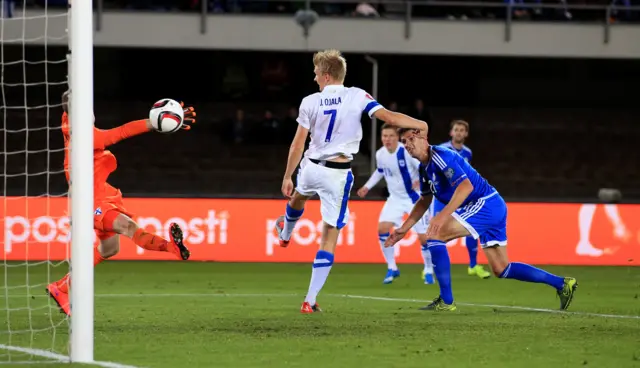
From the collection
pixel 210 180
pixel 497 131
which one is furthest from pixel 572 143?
pixel 210 180

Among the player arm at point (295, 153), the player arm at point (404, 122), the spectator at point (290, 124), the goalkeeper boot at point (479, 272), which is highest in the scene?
the player arm at point (404, 122)

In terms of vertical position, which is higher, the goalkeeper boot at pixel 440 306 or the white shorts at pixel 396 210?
the white shorts at pixel 396 210

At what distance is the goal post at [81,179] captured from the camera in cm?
747

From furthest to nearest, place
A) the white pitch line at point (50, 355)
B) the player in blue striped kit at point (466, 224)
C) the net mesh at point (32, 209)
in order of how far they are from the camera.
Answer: the player in blue striped kit at point (466, 224), the net mesh at point (32, 209), the white pitch line at point (50, 355)

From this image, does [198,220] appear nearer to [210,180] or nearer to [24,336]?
[210,180]

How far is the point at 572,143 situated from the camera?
1240 inches

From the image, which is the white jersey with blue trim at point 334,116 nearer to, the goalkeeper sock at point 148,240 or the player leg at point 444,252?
the player leg at point 444,252

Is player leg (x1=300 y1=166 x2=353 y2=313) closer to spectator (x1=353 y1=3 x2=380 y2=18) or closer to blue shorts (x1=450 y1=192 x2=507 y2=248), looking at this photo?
blue shorts (x1=450 y1=192 x2=507 y2=248)

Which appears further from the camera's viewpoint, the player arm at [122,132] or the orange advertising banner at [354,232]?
the orange advertising banner at [354,232]

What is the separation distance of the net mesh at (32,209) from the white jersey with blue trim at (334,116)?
2.26 metres

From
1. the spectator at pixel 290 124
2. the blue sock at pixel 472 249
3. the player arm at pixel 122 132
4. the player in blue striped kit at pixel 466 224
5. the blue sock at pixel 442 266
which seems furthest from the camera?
the spectator at pixel 290 124

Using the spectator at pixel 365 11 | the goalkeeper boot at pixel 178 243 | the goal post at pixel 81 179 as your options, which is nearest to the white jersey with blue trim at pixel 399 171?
the goalkeeper boot at pixel 178 243

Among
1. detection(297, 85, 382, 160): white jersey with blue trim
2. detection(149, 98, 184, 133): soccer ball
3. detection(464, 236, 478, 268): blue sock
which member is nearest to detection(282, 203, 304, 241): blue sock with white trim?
detection(297, 85, 382, 160): white jersey with blue trim

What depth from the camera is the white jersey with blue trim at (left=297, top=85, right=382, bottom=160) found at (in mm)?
10852
